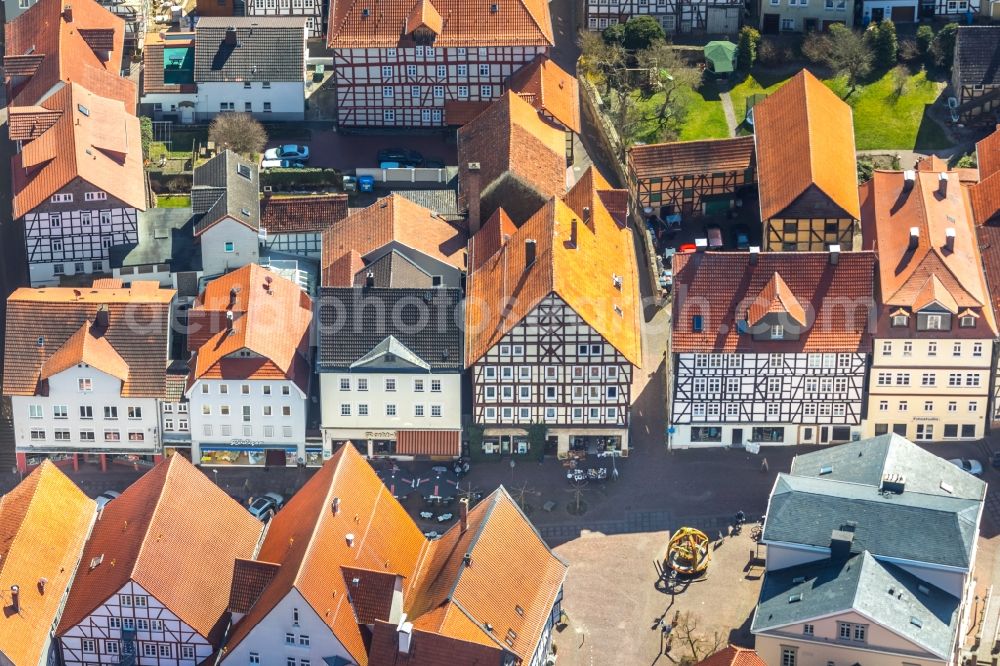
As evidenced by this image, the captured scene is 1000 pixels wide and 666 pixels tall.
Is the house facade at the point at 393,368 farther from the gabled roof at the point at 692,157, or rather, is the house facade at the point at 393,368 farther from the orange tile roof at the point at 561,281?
the gabled roof at the point at 692,157

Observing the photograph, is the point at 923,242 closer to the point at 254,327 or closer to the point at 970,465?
the point at 970,465

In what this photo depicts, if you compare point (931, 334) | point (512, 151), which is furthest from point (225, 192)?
point (931, 334)

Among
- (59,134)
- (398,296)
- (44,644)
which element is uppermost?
(59,134)

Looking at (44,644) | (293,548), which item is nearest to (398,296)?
(293,548)

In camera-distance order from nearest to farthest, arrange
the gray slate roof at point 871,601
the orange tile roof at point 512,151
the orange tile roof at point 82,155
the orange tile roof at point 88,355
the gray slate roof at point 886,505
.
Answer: the gray slate roof at point 871,601, the gray slate roof at point 886,505, the orange tile roof at point 88,355, the orange tile roof at point 82,155, the orange tile roof at point 512,151

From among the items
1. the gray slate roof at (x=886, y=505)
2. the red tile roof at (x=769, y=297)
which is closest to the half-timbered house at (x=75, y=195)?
the red tile roof at (x=769, y=297)

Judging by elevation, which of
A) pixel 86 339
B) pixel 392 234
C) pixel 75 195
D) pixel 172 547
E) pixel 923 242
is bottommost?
pixel 172 547

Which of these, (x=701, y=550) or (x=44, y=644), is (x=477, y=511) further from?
(x=44, y=644)
